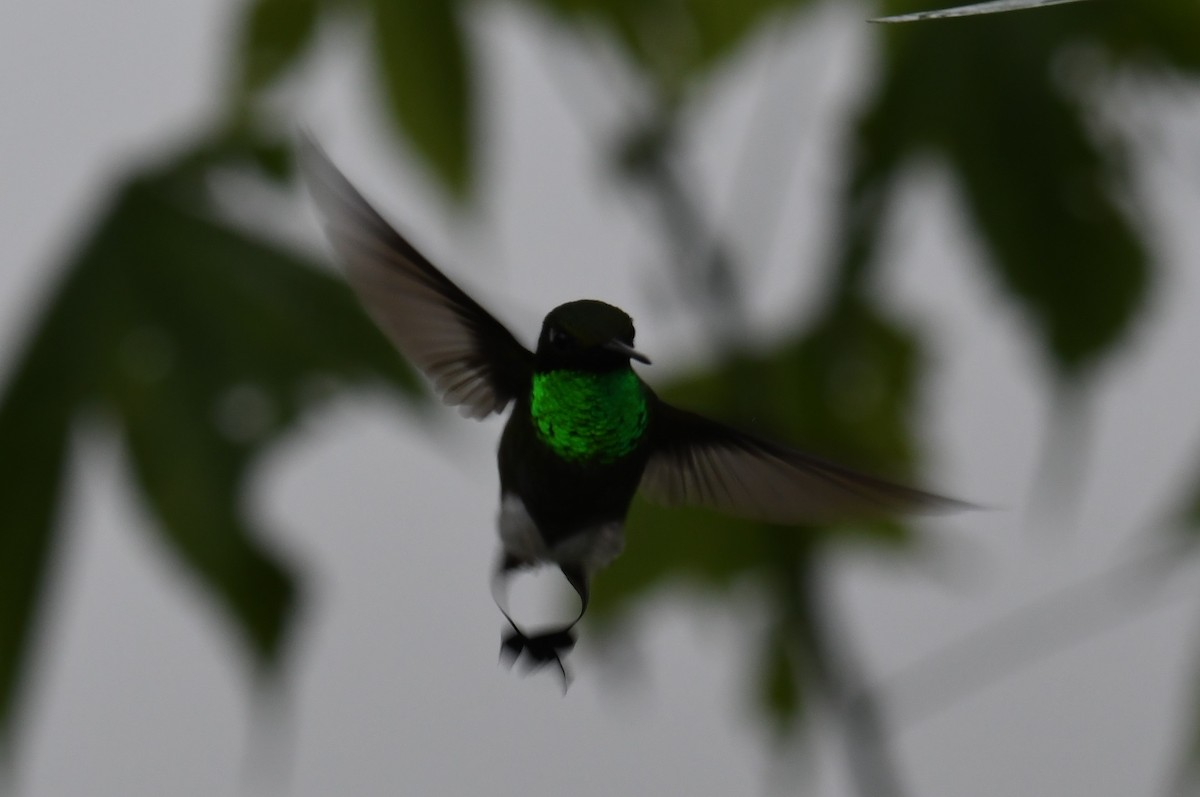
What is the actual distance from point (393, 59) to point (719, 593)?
0.38 metres

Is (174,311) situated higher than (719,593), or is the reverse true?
(174,311)

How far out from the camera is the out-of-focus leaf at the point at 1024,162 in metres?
0.55

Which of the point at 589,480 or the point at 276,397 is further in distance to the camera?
the point at 276,397

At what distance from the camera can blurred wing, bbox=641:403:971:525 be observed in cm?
28

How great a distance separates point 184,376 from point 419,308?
0.36m

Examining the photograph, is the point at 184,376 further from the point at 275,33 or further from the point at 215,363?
the point at 275,33

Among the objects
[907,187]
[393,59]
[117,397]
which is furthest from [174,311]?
[907,187]

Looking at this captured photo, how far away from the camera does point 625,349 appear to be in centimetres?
21

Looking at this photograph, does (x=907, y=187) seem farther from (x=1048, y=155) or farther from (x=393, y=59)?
(x=393, y=59)

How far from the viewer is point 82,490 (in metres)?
0.65

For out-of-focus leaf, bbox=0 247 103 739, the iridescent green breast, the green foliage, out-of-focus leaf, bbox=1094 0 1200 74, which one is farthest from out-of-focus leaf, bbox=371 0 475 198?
the iridescent green breast

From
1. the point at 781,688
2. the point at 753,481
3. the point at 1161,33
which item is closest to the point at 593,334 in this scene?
the point at 753,481

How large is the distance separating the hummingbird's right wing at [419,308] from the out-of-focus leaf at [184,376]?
0.27 m

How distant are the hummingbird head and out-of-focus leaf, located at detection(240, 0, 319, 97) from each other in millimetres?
535
